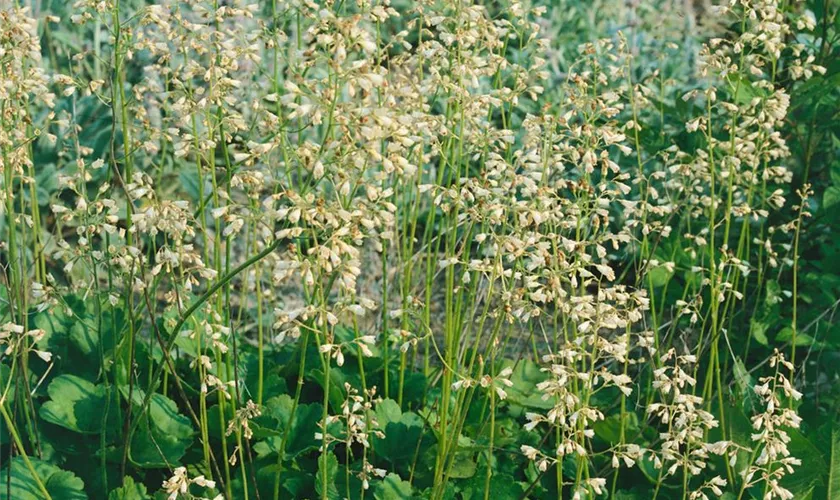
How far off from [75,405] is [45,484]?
28 cm

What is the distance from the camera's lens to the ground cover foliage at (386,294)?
83.1 inches

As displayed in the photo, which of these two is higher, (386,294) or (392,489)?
(386,294)

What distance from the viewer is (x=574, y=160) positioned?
2426 mm

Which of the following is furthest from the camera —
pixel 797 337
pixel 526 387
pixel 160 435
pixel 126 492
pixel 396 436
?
pixel 797 337

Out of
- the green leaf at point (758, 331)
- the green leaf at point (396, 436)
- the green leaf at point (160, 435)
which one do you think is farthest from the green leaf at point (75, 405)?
the green leaf at point (758, 331)

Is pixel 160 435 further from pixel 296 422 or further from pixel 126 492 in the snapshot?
pixel 296 422

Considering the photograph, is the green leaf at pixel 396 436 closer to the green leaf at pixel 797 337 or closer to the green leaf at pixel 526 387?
the green leaf at pixel 526 387

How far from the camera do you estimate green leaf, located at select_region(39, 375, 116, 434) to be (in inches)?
107

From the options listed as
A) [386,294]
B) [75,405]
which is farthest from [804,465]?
[75,405]

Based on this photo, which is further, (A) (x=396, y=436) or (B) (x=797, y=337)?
(B) (x=797, y=337)

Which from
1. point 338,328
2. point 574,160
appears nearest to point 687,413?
point 574,160

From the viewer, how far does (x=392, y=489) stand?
2.61 m

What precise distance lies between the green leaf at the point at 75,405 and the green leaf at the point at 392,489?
750 mm

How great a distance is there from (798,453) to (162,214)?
72.3 inches
